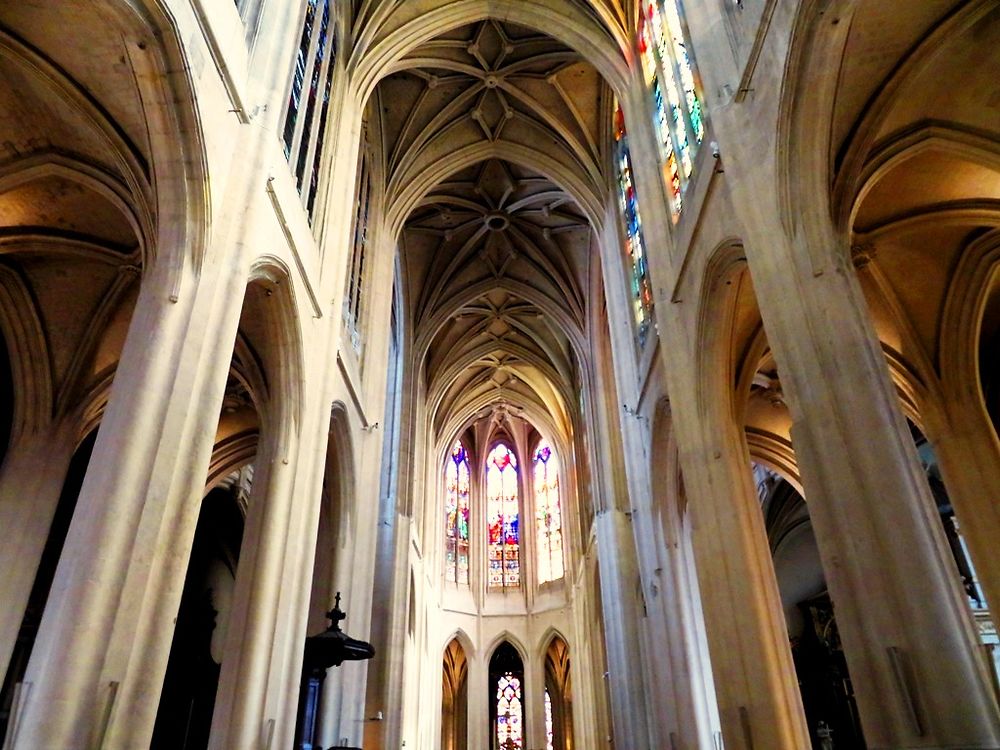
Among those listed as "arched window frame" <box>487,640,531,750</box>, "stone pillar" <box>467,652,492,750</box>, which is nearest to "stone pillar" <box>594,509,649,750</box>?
"stone pillar" <box>467,652,492,750</box>

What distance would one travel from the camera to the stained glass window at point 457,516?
2816 centimetres

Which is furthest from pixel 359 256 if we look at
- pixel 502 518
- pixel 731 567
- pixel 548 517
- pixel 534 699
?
pixel 534 699

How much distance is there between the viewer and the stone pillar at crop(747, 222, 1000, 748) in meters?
4.54

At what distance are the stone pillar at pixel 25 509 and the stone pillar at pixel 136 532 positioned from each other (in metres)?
6.47

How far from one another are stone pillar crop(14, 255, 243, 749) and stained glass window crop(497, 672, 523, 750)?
24.1 metres

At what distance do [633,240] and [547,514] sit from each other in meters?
17.0

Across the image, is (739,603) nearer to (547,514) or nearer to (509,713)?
(547,514)

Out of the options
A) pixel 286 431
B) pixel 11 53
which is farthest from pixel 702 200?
pixel 11 53

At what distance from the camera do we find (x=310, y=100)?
1081cm

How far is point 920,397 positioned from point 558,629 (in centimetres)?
1826

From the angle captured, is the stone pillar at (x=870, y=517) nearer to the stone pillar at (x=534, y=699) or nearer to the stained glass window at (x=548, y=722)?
the stone pillar at (x=534, y=699)

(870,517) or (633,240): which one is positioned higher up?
(633,240)

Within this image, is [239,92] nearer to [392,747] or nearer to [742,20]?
[742,20]

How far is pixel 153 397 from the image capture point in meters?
5.71
